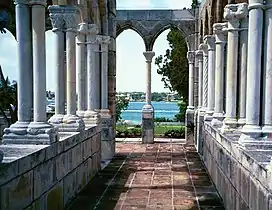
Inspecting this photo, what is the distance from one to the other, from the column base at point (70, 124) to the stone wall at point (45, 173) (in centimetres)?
13

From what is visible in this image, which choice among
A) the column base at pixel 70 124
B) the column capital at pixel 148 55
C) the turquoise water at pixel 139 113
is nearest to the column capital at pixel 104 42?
the column base at pixel 70 124

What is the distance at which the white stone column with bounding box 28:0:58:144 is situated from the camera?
17.7 ft

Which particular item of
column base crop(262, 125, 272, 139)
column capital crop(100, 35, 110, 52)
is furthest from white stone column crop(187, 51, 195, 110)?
column base crop(262, 125, 272, 139)

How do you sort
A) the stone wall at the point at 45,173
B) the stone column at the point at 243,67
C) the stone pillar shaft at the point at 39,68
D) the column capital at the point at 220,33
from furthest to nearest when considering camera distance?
the column capital at the point at 220,33 < the stone column at the point at 243,67 < the stone pillar shaft at the point at 39,68 < the stone wall at the point at 45,173

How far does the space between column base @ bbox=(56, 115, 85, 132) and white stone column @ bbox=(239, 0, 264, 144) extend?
2978mm

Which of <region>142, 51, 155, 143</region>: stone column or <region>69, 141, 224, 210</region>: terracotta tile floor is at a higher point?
<region>142, 51, 155, 143</region>: stone column

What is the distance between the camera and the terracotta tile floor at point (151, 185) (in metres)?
6.34

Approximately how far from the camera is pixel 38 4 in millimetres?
5395

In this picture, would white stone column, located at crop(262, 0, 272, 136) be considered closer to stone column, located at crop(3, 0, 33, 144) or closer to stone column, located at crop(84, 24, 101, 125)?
stone column, located at crop(3, 0, 33, 144)

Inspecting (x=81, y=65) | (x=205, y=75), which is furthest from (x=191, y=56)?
(x=81, y=65)

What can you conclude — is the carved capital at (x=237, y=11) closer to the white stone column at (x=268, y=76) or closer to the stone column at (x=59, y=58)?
the white stone column at (x=268, y=76)

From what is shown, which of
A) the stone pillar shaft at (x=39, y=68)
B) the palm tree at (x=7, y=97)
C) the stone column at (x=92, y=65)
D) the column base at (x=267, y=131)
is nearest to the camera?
the column base at (x=267, y=131)

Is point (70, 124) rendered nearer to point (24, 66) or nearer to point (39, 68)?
point (39, 68)

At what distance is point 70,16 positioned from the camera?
276 inches
